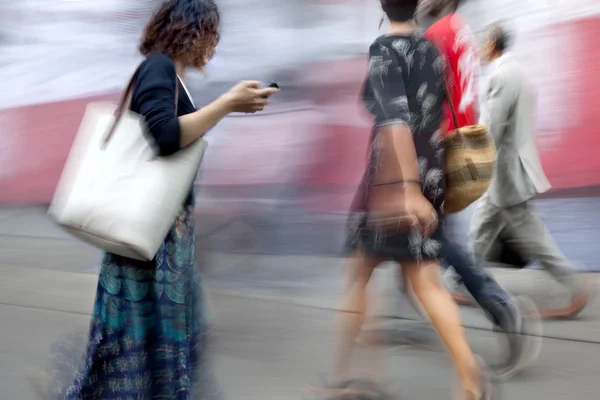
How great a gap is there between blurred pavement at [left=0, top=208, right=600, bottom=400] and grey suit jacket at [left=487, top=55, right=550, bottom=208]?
76cm

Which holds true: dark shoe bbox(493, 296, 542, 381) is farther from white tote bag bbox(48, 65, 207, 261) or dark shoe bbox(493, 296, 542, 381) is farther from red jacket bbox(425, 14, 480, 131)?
white tote bag bbox(48, 65, 207, 261)

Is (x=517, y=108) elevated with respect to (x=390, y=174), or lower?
elevated

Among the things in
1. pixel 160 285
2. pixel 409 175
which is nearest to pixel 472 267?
pixel 409 175

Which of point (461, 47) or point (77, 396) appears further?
point (461, 47)

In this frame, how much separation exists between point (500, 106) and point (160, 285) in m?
2.85

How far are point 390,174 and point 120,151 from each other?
1091 mm

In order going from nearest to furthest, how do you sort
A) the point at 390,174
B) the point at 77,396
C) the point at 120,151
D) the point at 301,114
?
1. the point at 120,151
2. the point at 77,396
3. the point at 390,174
4. the point at 301,114

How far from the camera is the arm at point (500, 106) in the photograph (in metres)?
5.04

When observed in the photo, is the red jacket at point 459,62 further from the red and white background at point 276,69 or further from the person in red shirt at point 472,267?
the red and white background at point 276,69

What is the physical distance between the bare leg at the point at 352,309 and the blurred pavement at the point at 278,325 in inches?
4.7

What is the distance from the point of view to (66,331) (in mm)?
5137

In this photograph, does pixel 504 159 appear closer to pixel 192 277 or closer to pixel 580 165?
pixel 580 165

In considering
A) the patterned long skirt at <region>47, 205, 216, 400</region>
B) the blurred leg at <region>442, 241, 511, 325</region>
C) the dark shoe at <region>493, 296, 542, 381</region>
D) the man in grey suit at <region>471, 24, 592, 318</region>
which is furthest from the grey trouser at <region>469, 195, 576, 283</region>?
the patterned long skirt at <region>47, 205, 216, 400</region>

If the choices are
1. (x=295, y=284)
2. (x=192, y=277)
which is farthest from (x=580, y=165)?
(x=192, y=277)
